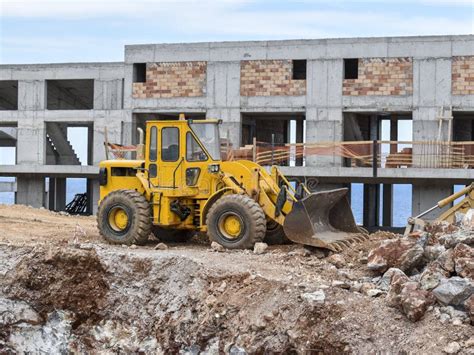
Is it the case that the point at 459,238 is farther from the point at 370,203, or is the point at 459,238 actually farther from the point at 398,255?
the point at 370,203

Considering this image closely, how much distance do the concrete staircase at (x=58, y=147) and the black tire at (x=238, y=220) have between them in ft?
67.5

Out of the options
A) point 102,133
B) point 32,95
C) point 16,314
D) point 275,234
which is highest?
point 32,95

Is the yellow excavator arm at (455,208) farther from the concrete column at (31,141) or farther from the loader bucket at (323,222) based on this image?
the concrete column at (31,141)

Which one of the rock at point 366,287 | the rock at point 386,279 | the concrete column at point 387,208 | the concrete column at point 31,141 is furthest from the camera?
the concrete column at point 387,208

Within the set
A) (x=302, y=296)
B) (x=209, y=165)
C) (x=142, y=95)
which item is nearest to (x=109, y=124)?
(x=142, y=95)

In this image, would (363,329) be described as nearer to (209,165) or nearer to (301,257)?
(301,257)

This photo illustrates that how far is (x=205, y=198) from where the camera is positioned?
15188 mm

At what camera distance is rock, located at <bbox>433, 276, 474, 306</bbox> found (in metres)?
9.92

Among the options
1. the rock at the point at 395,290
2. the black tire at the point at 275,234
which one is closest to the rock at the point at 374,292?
the rock at the point at 395,290

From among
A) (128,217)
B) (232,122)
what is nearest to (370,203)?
(232,122)

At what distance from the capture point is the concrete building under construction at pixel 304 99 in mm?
25172

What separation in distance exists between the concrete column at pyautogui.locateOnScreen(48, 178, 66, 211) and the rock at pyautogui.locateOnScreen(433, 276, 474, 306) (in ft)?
99.2

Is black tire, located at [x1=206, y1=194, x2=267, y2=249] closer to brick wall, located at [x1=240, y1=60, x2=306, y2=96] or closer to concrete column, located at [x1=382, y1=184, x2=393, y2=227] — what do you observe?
brick wall, located at [x1=240, y1=60, x2=306, y2=96]

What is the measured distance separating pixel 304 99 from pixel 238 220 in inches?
534
